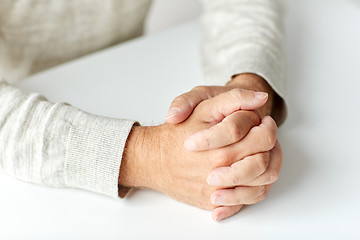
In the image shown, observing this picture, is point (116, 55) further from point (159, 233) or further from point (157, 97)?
point (159, 233)

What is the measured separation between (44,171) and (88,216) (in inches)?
3.7

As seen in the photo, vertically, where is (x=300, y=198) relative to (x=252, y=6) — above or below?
below

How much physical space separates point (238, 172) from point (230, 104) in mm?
99

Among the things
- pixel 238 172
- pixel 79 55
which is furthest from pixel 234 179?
pixel 79 55

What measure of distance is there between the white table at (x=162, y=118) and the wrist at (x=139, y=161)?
0.08 feet

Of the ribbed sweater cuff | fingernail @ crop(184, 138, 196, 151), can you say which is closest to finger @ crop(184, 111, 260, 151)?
fingernail @ crop(184, 138, 196, 151)

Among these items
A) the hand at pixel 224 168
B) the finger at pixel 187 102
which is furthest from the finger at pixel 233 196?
the finger at pixel 187 102

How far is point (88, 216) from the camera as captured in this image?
1.96 ft

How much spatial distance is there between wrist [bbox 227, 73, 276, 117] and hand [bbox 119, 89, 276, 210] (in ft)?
0.36

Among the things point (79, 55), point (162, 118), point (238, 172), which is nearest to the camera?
point (238, 172)

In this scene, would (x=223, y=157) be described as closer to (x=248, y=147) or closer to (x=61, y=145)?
(x=248, y=147)

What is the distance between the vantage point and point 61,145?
0.63 m

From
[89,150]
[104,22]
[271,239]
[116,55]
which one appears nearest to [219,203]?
[271,239]

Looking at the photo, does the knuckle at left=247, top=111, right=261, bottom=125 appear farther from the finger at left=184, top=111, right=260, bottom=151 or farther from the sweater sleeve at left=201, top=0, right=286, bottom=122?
the sweater sleeve at left=201, top=0, right=286, bottom=122
